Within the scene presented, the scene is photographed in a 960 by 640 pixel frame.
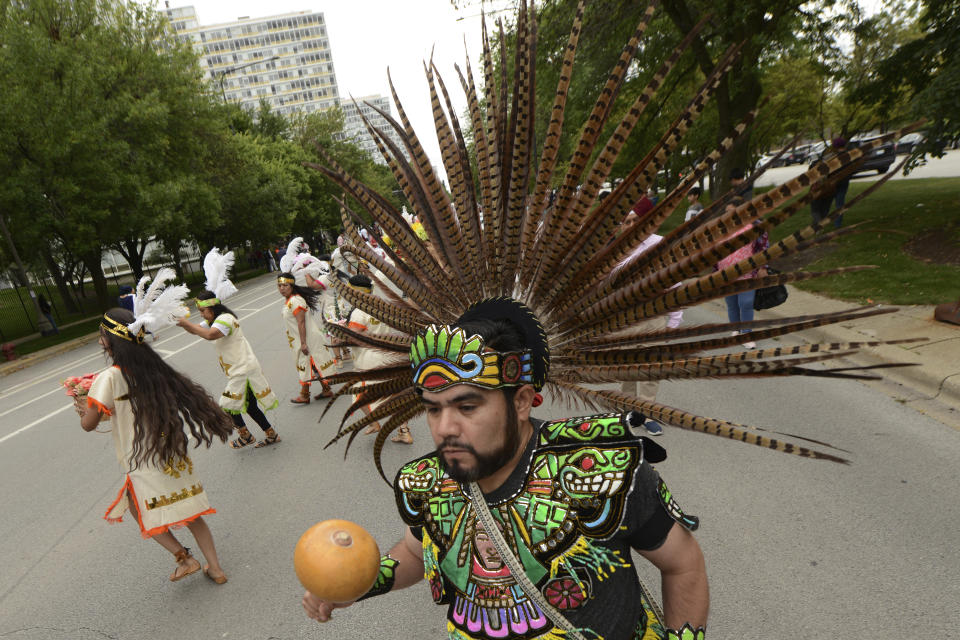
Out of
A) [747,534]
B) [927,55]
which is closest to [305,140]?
[927,55]

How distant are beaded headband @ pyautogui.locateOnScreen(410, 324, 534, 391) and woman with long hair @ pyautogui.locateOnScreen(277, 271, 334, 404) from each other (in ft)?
16.0

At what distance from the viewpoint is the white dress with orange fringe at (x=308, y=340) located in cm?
608

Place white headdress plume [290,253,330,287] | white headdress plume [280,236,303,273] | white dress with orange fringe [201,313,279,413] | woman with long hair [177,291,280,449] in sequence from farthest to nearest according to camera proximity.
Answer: white headdress plume [280,236,303,273] → white dress with orange fringe [201,313,279,413] → woman with long hair [177,291,280,449] → white headdress plume [290,253,330,287]

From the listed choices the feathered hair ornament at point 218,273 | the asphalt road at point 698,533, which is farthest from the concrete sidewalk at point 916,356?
the feathered hair ornament at point 218,273

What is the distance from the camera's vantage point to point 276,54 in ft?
388

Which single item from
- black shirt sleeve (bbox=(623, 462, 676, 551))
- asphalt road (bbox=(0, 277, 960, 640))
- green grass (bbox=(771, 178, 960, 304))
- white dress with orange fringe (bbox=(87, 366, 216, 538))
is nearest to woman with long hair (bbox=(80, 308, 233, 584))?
white dress with orange fringe (bbox=(87, 366, 216, 538))

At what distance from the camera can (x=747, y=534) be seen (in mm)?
3275

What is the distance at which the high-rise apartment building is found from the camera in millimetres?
113562

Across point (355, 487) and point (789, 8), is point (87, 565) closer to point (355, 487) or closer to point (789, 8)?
point (355, 487)

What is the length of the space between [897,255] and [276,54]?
135737 millimetres

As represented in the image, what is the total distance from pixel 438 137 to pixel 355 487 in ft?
12.3

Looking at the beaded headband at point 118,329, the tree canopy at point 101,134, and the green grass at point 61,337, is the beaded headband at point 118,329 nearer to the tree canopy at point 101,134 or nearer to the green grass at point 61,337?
the tree canopy at point 101,134

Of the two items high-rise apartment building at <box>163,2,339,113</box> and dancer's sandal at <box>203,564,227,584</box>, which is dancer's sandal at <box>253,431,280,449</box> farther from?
high-rise apartment building at <box>163,2,339,113</box>

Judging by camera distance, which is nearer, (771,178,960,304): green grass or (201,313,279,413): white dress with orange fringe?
(201,313,279,413): white dress with orange fringe
